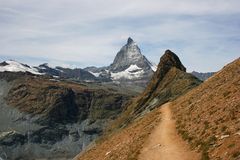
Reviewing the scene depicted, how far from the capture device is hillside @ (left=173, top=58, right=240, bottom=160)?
1544 inches

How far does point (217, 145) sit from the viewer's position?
Answer: 40.2 metres

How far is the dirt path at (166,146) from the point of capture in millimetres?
43500

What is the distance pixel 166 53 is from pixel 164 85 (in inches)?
1100

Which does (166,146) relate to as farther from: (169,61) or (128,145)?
(169,61)

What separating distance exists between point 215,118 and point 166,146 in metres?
5.81

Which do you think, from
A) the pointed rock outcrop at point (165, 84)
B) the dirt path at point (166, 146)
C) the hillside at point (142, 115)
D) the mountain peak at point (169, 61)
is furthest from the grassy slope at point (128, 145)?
the mountain peak at point (169, 61)

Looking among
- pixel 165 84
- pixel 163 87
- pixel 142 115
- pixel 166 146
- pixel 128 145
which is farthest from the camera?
pixel 165 84

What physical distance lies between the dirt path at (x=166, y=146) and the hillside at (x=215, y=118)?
0.88 m

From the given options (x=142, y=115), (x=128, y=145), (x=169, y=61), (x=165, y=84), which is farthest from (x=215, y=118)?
(x=169, y=61)

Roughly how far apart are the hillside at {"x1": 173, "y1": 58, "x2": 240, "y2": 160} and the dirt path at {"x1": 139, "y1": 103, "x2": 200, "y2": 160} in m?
0.88

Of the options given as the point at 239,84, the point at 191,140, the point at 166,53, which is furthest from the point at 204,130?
the point at 166,53

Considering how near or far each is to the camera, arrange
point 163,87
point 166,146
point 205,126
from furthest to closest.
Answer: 1. point 163,87
2. point 166,146
3. point 205,126

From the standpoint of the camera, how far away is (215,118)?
4709cm

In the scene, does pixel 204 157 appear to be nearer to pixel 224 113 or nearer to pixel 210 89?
pixel 224 113
